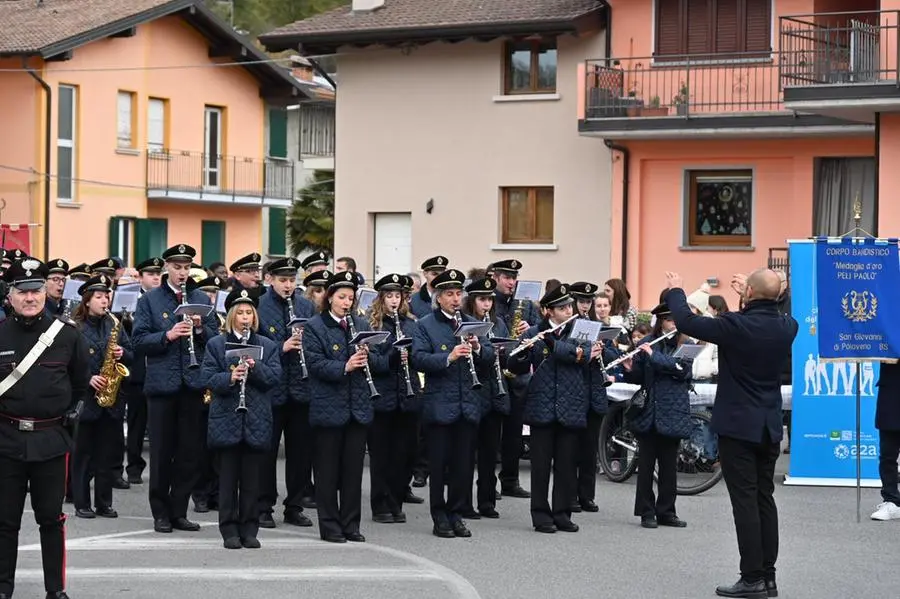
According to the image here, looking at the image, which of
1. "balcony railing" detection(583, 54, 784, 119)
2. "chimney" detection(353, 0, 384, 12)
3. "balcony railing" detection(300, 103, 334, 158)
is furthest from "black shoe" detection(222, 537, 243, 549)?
"balcony railing" detection(300, 103, 334, 158)

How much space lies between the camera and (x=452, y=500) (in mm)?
13742

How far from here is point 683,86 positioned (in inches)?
1201

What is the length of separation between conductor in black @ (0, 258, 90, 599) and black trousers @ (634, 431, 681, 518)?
18.0 ft

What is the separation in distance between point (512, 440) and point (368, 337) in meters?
3.52

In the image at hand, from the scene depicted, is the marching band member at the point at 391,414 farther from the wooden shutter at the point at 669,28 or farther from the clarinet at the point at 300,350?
the wooden shutter at the point at 669,28

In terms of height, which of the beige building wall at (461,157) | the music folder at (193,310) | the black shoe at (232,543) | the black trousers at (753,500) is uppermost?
the beige building wall at (461,157)

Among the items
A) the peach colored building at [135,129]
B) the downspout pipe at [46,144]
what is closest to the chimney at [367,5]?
the peach colored building at [135,129]

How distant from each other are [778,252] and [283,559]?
19200 mm

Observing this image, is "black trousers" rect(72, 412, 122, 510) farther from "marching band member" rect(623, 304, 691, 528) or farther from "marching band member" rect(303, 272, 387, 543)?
"marching band member" rect(623, 304, 691, 528)

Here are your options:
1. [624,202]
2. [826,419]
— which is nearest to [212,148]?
[624,202]

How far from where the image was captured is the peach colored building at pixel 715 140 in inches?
1169

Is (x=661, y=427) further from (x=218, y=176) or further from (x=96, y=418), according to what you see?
(x=218, y=176)

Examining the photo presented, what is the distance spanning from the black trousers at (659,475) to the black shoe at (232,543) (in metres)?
3.52

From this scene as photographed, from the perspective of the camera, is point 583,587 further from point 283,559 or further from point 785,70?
point 785,70
